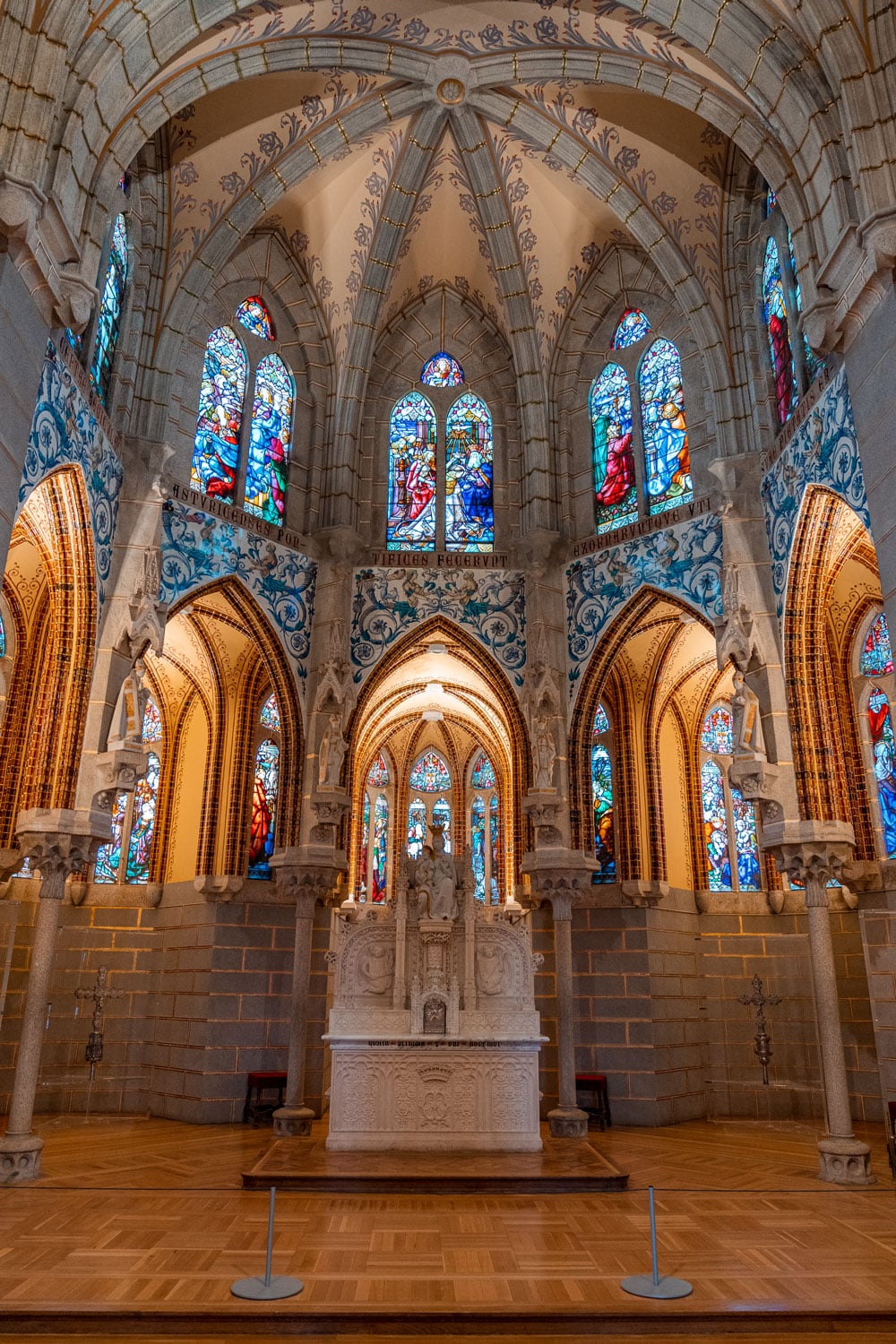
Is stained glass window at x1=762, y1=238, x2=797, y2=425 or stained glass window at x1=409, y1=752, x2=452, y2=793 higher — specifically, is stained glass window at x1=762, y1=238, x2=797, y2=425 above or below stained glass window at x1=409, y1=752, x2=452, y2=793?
above

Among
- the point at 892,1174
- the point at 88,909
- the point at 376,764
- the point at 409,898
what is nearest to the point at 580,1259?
the point at 892,1174

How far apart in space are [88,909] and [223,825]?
10.7 feet

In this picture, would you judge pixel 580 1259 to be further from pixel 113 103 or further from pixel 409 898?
pixel 113 103

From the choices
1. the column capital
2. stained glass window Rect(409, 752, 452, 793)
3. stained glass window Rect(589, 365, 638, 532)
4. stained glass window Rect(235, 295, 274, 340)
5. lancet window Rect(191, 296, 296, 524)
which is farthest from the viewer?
stained glass window Rect(409, 752, 452, 793)

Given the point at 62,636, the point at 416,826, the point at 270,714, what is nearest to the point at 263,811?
the point at 270,714

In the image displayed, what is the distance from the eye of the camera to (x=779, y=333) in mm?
16297

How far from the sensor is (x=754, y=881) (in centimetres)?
2083

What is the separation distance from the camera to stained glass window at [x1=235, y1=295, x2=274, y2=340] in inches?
762

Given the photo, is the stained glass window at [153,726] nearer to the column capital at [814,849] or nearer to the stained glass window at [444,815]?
the stained glass window at [444,815]

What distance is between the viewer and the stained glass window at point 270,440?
61.6 ft

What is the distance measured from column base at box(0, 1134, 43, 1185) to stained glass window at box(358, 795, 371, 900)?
54.4 ft

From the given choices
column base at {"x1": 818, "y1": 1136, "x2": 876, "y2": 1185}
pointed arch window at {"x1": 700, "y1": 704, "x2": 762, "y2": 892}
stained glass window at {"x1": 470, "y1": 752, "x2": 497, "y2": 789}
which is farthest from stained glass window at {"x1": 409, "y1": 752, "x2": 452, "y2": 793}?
column base at {"x1": 818, "y1": 1136, "x2": 876, "y2": 1185}

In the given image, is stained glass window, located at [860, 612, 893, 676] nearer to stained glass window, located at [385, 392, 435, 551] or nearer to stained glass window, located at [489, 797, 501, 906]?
stained glass window, located at [385, 392, 435, 551]

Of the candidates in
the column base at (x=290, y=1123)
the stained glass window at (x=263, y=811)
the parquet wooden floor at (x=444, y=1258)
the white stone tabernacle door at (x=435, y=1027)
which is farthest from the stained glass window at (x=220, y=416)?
the parquet wooden floor at (x=444, y=1258)
